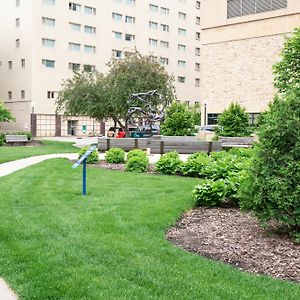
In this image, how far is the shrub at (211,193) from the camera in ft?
27.4

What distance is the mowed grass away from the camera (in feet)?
14.5

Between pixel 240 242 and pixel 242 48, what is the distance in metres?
44.8

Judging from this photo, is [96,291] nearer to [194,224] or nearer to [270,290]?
[270,290]

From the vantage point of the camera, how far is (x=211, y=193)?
8.36m

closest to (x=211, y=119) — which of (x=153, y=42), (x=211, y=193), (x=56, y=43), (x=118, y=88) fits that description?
(x=118, y=88)

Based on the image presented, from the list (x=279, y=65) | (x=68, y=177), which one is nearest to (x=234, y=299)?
(x=68, y=177)

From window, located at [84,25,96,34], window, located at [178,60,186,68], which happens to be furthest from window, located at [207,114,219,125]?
window, located at [178,60,186,68]

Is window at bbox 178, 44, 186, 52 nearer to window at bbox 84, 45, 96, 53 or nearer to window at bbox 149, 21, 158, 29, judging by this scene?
window at bbox 149, 21, 158, 29

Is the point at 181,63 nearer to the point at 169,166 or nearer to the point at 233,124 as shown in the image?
the point at 233,124

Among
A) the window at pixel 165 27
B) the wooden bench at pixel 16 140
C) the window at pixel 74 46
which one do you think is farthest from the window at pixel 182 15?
the wooden bench at pixel 16 140

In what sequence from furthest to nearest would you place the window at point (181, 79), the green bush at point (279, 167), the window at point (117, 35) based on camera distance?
the window at point (181, 79), the window at point (117, 35), the green bush at point (279, 167)

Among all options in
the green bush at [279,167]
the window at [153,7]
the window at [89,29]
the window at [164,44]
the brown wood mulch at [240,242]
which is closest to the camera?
the brown wood mulch at [240,242]

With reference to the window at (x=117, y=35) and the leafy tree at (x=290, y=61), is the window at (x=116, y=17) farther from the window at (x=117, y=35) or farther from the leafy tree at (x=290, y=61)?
the leafy tree at (x=290, y=61)

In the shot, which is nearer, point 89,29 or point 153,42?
point 89,29
